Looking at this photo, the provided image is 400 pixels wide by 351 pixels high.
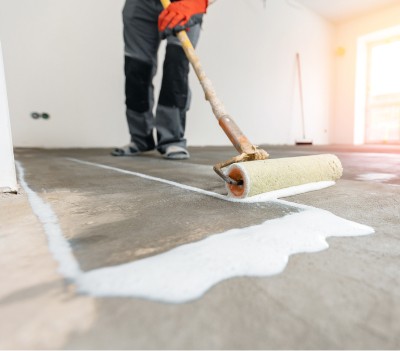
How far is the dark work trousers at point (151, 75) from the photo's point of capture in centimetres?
202

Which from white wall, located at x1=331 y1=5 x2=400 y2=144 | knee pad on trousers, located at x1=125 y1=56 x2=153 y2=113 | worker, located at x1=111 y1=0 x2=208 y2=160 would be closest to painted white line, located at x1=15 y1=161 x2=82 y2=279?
worker, located at x1=111 y1=0 x2=208 y2=160

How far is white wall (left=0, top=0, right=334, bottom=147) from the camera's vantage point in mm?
3229

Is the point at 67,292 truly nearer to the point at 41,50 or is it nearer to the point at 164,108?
the point at 164,108

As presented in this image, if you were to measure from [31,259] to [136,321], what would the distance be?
23cm

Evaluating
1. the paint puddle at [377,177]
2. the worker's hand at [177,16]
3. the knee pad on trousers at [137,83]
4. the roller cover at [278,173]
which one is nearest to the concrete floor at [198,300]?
the roller cover at [278,173]

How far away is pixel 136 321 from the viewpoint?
289 millimetres

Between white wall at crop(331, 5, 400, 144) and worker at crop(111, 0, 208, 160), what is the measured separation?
5875 millimetres

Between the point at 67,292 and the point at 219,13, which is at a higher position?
the point at 219,13

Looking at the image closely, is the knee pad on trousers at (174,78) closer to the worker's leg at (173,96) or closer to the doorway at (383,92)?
the worker's leg at (173,96)

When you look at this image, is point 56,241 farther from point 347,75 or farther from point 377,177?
point 347,75

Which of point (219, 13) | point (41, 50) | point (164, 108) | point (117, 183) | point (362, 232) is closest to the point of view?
point (362, 232)

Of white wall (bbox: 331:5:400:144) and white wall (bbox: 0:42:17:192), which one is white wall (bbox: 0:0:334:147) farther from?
white wall (bbox: 0:42:17:192)

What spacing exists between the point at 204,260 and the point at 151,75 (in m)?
2.07

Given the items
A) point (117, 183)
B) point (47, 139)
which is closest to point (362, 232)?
point (117, 183)
